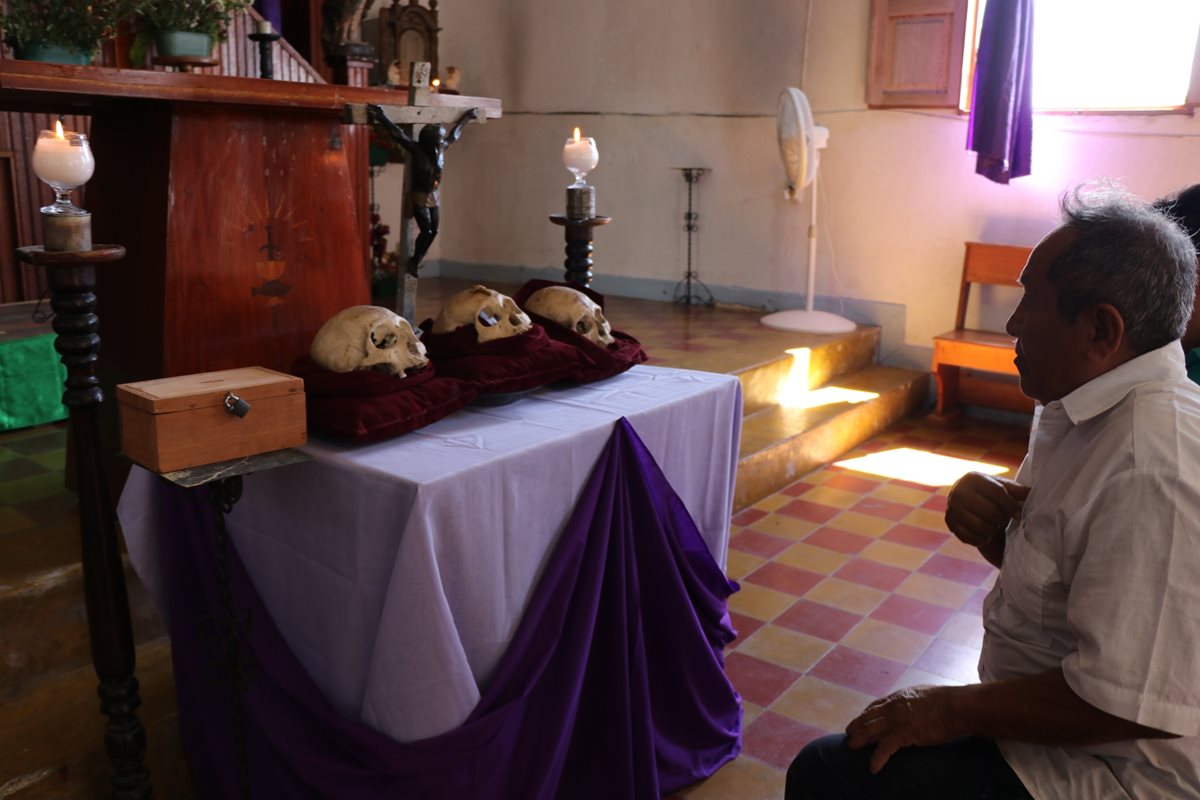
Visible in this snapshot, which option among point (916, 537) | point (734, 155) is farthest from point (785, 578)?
point (734, 155)

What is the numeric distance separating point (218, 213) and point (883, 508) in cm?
329

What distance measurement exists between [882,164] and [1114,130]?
4.52 ft

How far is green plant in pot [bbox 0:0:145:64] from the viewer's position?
233 cm

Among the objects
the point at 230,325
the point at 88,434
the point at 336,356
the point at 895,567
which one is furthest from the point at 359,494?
the point at 895,567

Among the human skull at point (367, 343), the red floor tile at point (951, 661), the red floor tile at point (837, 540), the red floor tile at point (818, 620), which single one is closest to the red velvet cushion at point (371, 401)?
the human skull at point (367, 343)

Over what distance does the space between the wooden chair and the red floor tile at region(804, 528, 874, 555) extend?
1954 millimetres

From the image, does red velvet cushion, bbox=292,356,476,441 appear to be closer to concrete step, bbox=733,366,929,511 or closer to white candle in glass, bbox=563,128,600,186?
white candle in glass, bbox=563,128,600,186

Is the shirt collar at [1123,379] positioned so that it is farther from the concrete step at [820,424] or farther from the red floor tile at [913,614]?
the concrete step at [820,424]

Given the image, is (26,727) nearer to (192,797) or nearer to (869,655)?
(192,797)

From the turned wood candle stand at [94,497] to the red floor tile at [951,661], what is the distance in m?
2.29

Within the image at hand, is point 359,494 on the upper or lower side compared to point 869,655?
upper

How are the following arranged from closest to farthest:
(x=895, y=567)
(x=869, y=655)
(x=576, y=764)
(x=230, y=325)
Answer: (x=576, y=764) < (x=230, y=325) < (x=869, y=655) < (x=895, y=567)

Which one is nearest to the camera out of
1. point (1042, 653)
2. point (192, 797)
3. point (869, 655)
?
point (1042, 653)

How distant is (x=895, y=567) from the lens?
13.0 feet
